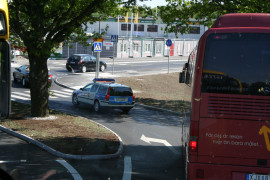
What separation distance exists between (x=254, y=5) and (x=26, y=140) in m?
12.4

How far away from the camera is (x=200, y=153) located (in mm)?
7555

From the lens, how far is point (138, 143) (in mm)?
14172

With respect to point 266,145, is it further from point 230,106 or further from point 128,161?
point 128,161

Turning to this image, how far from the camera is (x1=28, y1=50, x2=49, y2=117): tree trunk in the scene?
16.5 m

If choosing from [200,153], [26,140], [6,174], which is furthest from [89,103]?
[6,174]

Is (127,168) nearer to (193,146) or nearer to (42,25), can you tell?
(193,146)

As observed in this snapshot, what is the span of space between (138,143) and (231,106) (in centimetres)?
719

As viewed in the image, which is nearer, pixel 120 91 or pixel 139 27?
pixel 120 91

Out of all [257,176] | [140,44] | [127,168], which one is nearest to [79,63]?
[140,44]

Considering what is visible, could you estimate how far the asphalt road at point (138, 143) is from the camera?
10438 mm

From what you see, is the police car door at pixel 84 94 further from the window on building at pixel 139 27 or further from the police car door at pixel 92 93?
the window on building at pixel 139 27

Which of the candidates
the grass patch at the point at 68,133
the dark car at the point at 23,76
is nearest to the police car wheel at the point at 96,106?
the grass patch at the point at 68,133

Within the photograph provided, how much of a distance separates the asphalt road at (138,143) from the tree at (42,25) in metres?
3.10

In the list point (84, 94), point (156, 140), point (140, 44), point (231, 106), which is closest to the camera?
point (231, 106)
